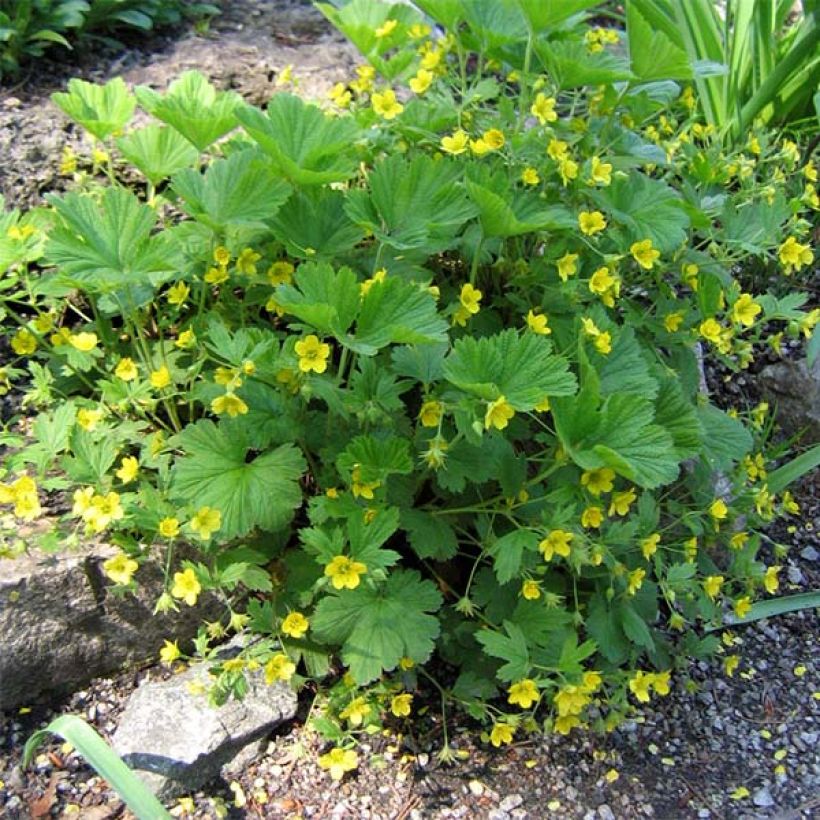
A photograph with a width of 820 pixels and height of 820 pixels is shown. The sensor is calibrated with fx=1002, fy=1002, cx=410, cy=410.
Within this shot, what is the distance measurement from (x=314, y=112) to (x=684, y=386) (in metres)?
0.97

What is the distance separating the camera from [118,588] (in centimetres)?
186

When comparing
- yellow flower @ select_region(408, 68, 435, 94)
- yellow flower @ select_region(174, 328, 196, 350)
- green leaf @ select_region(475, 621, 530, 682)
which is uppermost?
yellow flower @ select_region(408, 68, 435, 94)

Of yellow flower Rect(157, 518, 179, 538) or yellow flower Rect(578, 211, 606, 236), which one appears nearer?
yellow flower Rect(157, 518, 179, 538)

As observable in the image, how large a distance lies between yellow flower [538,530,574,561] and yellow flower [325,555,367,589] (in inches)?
12.7

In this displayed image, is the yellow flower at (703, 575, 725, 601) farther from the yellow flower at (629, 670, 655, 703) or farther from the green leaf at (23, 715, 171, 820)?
the green leaf at (23, 715, 171, 820)

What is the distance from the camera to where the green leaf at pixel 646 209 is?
1.94 m

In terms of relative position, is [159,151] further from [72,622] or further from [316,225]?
[72,622]

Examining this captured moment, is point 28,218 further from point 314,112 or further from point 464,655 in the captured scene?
point 464,655

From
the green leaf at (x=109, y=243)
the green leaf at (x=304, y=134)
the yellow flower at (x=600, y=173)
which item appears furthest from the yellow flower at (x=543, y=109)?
the green leaf at (x=109, y=243)

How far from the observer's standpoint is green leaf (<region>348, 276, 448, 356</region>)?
1.65 meters

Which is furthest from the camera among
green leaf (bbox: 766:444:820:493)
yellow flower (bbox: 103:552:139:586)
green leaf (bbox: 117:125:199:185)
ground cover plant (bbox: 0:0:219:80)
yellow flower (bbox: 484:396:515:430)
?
ground cover plant (bbox: 0:0:219:80)

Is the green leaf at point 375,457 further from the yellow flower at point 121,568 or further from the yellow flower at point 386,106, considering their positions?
the yellow flower at point 386,106

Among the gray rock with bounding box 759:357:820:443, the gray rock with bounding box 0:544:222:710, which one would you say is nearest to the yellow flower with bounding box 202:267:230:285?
the gray rock with bounding box 0:544:222:710

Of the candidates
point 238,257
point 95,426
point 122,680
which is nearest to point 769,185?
point 238,257
